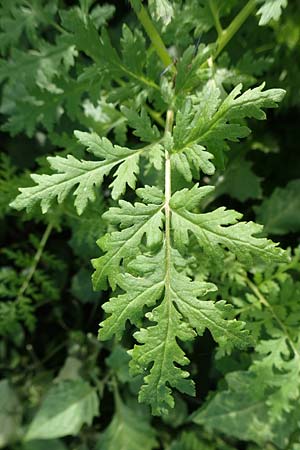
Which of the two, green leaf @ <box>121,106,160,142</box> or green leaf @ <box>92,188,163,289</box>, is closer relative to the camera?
green leaf @ <box>92,188,163,289</box>

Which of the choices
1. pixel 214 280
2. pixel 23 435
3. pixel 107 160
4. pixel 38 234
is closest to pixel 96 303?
pixel 38 234

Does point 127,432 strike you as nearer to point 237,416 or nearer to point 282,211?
point 237,416

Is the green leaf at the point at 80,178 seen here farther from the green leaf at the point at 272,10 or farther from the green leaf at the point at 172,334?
the green leaf at the point at 272,10

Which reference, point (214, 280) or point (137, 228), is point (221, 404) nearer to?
point (214, 280)

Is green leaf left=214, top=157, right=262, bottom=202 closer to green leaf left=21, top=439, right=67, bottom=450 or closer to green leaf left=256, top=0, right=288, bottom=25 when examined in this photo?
green leaf left=256, top=0, right=288, bottom=25

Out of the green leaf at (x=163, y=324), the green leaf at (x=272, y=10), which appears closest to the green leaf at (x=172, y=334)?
the green leaf at (x=163, y=324)

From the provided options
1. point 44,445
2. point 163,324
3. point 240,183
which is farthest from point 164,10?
point 44,445

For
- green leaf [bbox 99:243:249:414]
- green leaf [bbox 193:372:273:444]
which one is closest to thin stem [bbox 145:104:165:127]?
green leaf [bbox 99:243:249:414]
